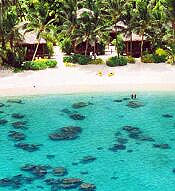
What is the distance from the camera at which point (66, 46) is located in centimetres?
7425

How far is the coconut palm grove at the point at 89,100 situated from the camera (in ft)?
115

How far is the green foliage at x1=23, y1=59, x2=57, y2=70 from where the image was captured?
66938 mm

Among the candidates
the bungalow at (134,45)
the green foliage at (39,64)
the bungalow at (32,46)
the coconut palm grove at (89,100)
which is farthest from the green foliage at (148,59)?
the bungalow at (32,46)

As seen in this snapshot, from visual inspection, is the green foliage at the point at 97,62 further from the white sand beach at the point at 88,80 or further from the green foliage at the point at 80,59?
the white sand beach at the point at 88,80

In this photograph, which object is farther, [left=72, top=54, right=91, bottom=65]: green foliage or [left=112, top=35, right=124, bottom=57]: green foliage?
[left=112, top=35, right=124, bottom=57]: green foliage

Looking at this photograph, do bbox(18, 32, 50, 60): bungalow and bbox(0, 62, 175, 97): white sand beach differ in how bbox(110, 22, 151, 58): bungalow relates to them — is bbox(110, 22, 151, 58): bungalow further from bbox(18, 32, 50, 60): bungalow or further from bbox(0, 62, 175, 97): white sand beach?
bbox(18, 32, 50, 60): bungalow

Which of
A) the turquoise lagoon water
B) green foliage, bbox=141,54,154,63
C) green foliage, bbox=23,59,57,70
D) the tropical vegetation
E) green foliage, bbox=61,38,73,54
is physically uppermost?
the tropical vegetation

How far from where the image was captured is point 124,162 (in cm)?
3697

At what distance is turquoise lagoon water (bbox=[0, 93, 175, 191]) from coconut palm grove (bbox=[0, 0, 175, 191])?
0.08m

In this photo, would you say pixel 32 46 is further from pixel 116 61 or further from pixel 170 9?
pixel 170 9

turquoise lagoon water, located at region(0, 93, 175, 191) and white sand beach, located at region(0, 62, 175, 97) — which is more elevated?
white sand beach, located at region(0, 62, 175, 97)

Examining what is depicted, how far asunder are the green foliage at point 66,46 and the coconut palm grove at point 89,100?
0.17 meters

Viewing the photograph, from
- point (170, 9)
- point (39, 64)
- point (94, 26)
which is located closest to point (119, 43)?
point (94, 26)

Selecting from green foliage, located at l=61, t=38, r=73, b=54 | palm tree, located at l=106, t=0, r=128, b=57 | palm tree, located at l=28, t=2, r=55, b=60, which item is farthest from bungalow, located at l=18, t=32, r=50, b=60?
palm tree, located at l=106, t=0, r=128, b=57
